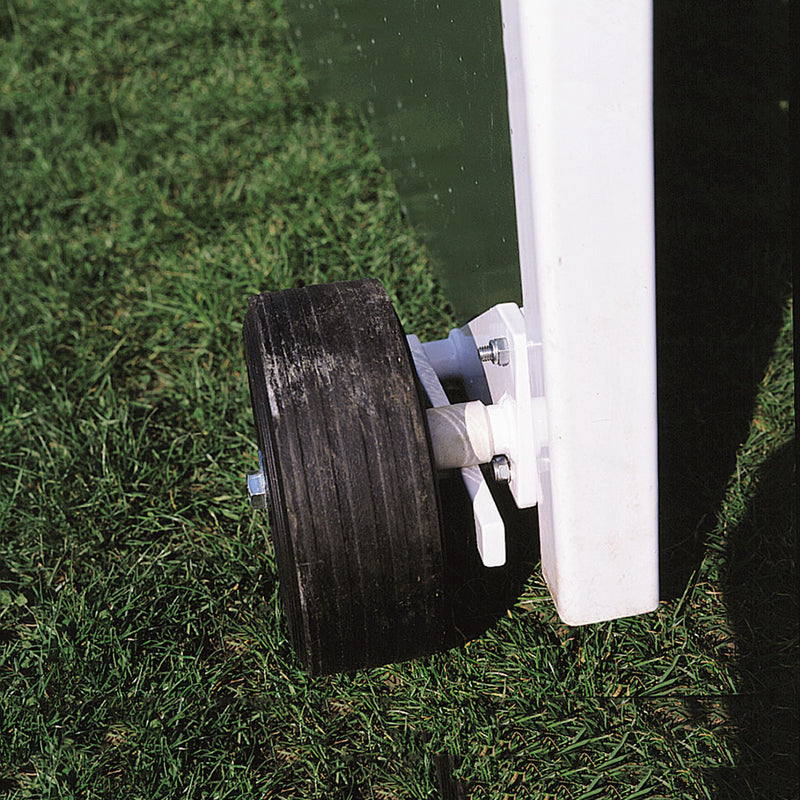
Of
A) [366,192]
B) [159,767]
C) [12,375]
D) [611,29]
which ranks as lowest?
[159,767]

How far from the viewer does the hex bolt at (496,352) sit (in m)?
1.42

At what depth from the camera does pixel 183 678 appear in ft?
5.46

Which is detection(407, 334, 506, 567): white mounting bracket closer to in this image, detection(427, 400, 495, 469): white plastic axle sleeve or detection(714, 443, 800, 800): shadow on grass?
detection(427, 400, 495, 469): white plastic axle sleeve

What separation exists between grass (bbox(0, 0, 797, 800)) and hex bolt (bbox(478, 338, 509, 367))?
1.63ft

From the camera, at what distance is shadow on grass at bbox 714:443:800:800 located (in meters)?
1.46

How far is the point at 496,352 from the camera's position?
1.44 meters

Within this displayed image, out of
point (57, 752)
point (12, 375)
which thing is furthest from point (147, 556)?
point (12, 375)

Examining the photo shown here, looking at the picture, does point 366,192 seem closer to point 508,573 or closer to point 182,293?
point 182,293

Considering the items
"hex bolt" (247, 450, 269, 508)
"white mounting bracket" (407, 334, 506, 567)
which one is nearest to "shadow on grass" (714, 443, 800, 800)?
"white mounting bracket" (407, 334, 506, 567)

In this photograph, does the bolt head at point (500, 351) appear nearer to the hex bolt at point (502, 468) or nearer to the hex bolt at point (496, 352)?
the hex bolt at point (496, 352)

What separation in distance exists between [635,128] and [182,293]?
159 centimetres

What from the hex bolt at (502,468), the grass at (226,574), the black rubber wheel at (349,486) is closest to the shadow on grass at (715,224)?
the grass at (226,574)

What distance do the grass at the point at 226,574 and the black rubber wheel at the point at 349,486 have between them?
0.25m

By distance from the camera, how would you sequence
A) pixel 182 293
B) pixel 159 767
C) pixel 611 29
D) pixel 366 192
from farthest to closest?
pixel 366 192
pixel 182 293
pixel 159 767
pixel 611 29
